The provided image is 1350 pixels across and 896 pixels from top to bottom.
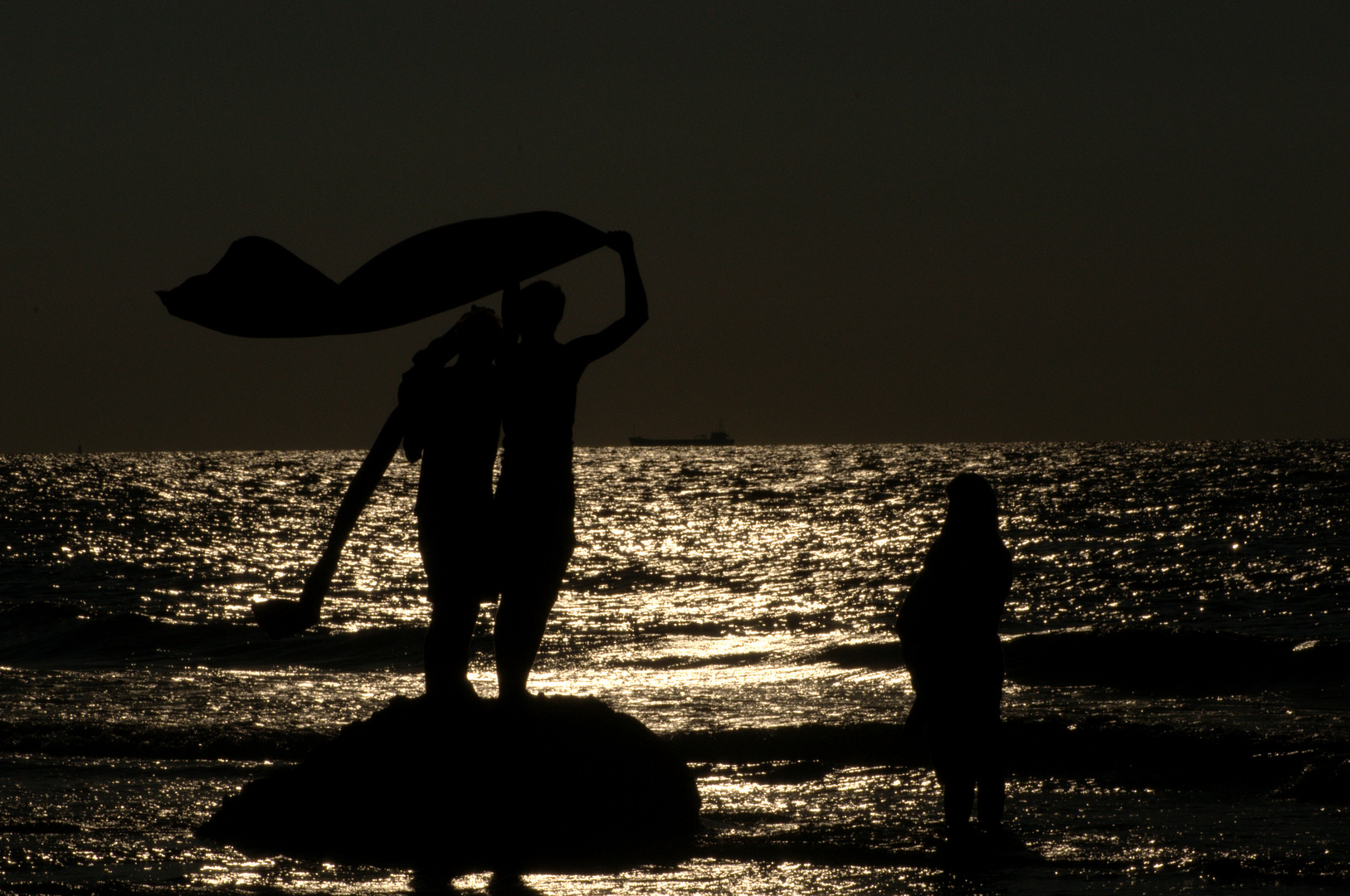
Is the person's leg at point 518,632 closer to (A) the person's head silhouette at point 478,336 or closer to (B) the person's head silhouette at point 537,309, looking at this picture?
(A) the person's head silhouette at point 478,336

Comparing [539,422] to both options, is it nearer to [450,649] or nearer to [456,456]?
[456,456]

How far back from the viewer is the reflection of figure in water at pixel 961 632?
6.38m

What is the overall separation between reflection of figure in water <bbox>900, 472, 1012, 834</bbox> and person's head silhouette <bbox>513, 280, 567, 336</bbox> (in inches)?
79.0

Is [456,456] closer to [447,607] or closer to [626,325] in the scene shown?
[447,607]

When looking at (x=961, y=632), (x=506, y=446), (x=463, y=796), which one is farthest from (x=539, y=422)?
(x=961, y=632)

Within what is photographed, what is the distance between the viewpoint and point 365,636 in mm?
23188

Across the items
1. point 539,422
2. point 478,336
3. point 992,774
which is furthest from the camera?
point 992,774

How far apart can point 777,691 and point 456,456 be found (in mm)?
9747

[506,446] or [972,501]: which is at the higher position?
[506,446]

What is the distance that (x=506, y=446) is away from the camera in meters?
6.21

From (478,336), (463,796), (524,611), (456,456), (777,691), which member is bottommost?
(777,691)

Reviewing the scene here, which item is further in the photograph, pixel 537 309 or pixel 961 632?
pixel 961 632

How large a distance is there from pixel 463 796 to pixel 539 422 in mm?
1816

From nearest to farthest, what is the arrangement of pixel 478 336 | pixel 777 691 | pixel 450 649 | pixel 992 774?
1. pixel 478 336
2. pixel 450 649
3. pixel 992 774
4. pixel 777 691
